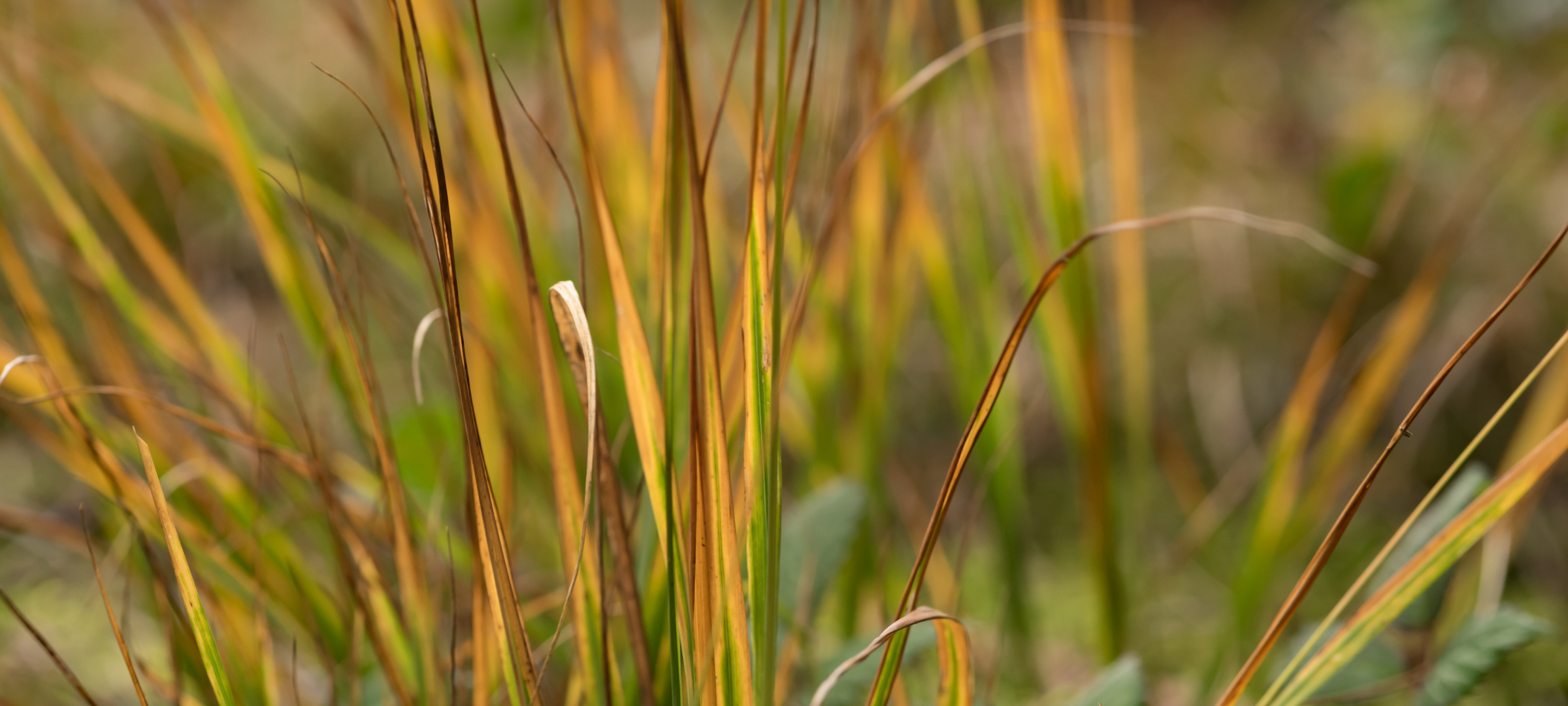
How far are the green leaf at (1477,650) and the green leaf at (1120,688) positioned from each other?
13cm

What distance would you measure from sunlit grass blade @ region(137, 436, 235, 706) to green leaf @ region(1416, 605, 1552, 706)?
51cm

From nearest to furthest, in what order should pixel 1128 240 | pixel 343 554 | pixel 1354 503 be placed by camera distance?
pixel 1354 503, pixel 343 554, pixel 1128 240

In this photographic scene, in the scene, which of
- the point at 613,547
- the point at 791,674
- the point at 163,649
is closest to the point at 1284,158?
the point at 791,674

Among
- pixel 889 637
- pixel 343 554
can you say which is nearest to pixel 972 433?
pixel 889 637

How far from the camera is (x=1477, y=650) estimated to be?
0.39m

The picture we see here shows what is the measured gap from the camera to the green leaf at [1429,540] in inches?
15.7

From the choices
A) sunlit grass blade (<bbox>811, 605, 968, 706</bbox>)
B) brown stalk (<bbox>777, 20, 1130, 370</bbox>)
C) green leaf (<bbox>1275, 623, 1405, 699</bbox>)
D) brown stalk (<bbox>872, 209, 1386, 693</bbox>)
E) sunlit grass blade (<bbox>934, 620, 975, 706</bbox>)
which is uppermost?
brown stalk (<bbox>777, 20, 1130, 370</bbox>)

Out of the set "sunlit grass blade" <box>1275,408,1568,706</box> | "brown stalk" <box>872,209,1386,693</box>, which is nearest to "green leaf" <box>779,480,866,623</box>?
"brown stalk" <box>872,209,1386,693</box>

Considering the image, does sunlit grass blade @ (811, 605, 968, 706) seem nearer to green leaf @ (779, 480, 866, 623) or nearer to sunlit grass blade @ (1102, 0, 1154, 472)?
green leaf @ (779, 480, 866, 623)

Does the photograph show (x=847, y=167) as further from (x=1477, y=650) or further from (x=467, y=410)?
(x=1477, y=650)

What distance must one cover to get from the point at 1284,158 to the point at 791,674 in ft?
3.01

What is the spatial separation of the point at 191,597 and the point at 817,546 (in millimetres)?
277

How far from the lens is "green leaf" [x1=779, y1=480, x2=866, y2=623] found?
0.46 metres

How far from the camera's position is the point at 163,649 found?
2.23ft
